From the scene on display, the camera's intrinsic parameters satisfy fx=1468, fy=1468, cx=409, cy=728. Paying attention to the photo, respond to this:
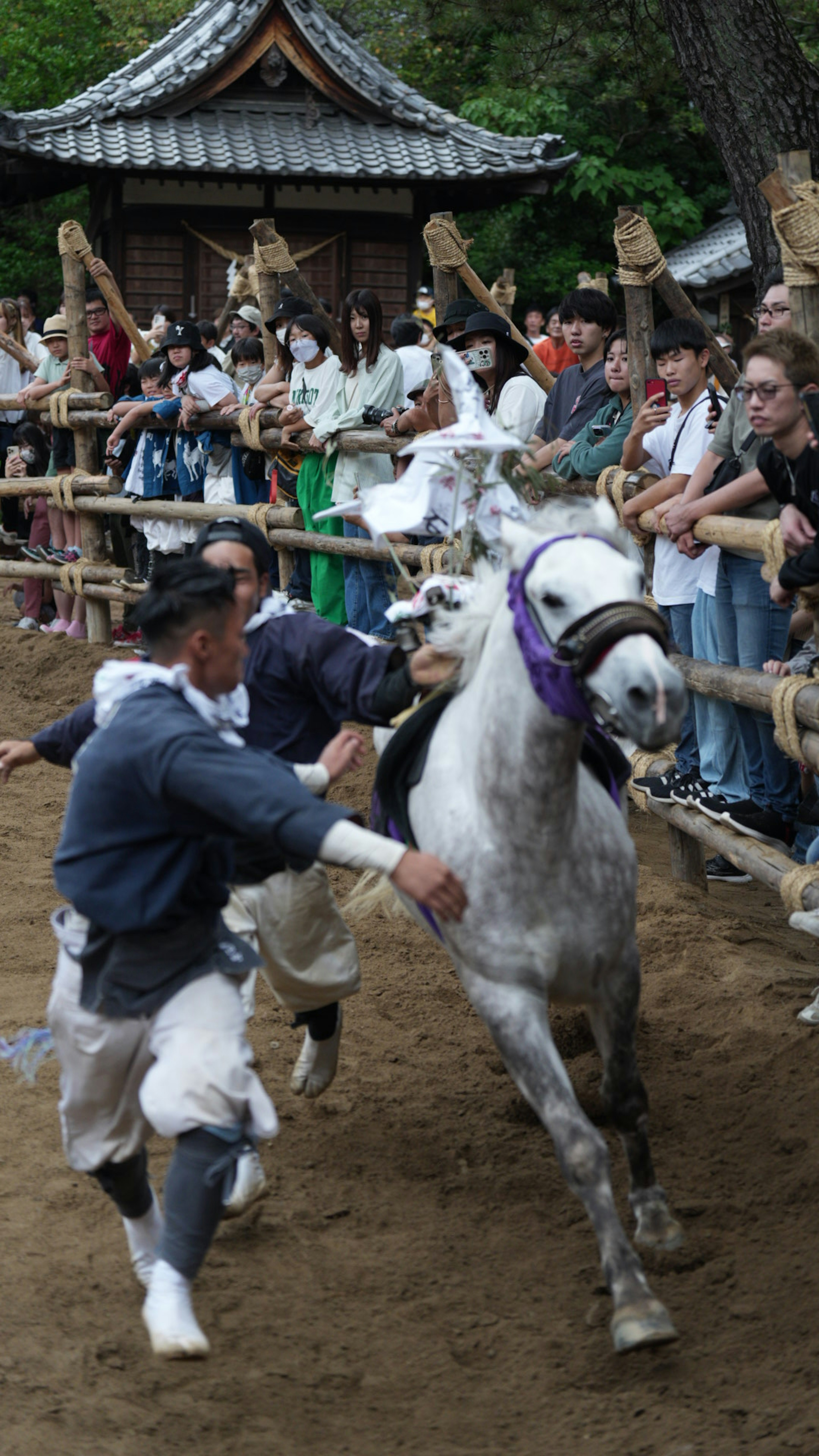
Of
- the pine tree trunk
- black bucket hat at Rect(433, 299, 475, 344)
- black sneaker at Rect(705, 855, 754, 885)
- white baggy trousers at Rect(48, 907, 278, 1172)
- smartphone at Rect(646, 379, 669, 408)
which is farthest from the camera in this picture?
black bucket hat at Rect(433, 299, 475, 344)

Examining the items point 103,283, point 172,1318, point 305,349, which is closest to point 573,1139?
point 172,1318

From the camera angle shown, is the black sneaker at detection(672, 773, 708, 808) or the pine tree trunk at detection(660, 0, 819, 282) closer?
the black sneaker at detection(672, 773, 708, 808)

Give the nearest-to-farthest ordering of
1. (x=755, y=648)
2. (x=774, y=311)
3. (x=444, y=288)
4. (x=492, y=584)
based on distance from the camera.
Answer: (x=492, y=584), (x=755, y=648), (x=774, y=311), (x=444, y=288)

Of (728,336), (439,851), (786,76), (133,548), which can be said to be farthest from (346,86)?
(439,851)

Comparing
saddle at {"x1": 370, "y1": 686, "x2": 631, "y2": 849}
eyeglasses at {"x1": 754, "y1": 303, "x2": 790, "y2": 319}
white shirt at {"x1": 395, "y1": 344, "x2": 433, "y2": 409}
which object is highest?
eyeglasses at {"x1": 754, "y1": 303, "x2": 790, "y2": 319}

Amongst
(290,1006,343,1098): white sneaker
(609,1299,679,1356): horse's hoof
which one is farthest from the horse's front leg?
(290,1006,343,1098): white sneaker

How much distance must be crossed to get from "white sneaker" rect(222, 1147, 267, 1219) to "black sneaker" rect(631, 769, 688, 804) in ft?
8.61

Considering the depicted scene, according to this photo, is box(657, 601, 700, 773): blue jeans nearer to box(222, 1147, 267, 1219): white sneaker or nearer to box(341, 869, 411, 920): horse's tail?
box(341, 869, 411, 920): horse's tail

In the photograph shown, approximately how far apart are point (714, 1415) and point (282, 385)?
23.1 feet

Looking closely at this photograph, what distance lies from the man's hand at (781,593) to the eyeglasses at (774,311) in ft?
4.91

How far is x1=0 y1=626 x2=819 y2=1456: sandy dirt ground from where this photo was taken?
3.04 meters

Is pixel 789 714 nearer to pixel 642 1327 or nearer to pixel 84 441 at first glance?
pixel 642 1327

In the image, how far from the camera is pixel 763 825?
5.47 m

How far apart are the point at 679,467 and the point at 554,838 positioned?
9.91 ft
